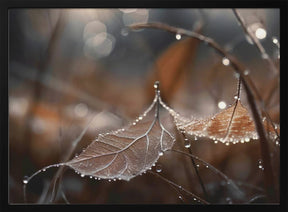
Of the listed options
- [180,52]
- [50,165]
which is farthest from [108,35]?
[50,165]

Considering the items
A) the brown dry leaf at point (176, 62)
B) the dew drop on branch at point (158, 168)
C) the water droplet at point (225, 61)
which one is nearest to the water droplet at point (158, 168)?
the dew drop on branch at point (158, 168)

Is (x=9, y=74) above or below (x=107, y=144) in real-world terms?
above

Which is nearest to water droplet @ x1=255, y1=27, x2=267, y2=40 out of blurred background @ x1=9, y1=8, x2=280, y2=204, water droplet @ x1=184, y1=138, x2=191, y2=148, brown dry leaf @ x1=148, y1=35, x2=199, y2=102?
blurred background @ x1=9, y1=8, x2=280, y2=204

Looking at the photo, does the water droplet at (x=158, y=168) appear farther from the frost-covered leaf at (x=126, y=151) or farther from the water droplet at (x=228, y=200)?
the water droplet at (x=228, y=200)

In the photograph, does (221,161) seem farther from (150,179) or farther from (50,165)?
(50,165)

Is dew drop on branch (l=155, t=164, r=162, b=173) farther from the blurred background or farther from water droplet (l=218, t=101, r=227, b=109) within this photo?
water droplet (l=218, t=101, r=227, b=109)

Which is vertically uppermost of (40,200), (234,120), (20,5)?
(20,5)

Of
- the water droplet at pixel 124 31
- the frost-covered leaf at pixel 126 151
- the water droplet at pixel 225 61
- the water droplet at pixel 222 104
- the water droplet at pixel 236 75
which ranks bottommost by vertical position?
the frost-covered leaf at pixel 126 151
